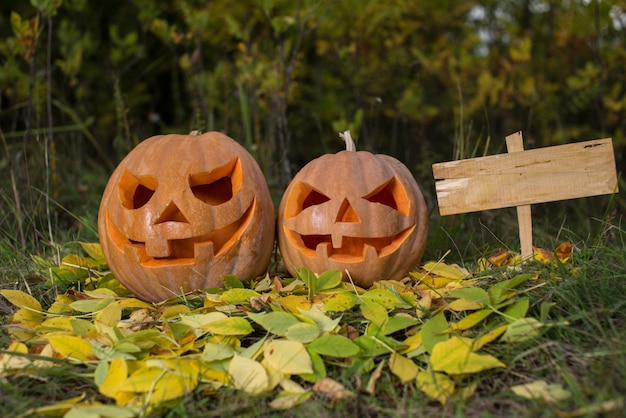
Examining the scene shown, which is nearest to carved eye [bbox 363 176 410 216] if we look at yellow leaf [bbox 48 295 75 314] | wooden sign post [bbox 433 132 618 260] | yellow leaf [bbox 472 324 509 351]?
wooden sign post [bbox 433 132 618 260]

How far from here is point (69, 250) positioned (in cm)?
290

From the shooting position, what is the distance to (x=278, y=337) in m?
1.94

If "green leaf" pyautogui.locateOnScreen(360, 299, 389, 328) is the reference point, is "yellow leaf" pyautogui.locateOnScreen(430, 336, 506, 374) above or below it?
below

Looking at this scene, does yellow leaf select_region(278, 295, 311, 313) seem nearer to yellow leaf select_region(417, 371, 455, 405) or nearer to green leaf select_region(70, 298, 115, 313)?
yellow leaf select_region(417, 371, 455, 405)

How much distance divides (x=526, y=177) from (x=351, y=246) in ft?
2.33

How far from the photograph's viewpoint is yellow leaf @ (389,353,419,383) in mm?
1682

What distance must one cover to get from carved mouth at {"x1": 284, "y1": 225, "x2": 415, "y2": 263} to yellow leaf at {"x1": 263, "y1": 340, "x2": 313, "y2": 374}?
521 millimetres

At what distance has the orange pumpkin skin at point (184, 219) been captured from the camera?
7.16ft

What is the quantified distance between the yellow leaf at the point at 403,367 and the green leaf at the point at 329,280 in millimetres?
443

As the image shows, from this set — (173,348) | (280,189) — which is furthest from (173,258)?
(280,189)

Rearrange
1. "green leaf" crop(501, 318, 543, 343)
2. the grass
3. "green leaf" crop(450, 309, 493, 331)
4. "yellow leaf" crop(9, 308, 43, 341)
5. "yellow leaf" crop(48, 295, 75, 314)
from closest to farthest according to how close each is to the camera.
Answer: the grass, "green leaf" crop(501, 318, 543, 343), "green leaf" crop(450, 309, 493, 331), "yellow leaf" crop(9, 308, 43, 341), "yellow leaf" crop(48, 295, 75, 314)

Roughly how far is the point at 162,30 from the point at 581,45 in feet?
11.5

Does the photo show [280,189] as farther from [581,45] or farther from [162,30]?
[581,45]

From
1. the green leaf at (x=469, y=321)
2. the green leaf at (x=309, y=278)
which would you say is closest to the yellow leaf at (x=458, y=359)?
the green leaf at (x=469, y=321)
